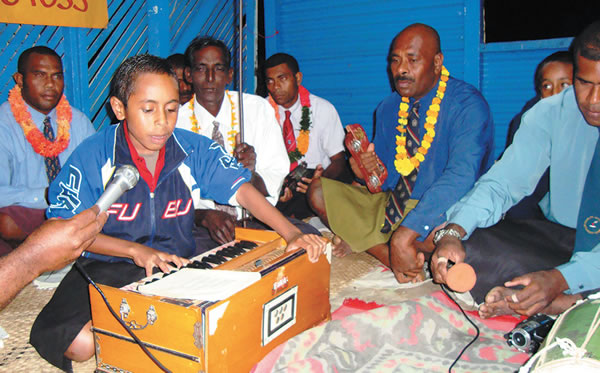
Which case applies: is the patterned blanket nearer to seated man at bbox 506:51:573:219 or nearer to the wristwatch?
the wristwatch

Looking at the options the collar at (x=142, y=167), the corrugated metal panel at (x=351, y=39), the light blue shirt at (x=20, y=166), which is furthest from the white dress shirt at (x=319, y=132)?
the collar at (x=142, y=167)

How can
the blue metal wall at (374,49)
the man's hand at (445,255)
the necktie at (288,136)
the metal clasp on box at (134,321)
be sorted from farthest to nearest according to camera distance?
the blue metal wall at (374,49) < the necktie at (288,136) < the man's hand at (445,255) < the metal clasp on box at (134,321)

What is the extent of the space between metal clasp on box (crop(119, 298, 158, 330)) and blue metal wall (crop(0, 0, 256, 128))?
3261mm

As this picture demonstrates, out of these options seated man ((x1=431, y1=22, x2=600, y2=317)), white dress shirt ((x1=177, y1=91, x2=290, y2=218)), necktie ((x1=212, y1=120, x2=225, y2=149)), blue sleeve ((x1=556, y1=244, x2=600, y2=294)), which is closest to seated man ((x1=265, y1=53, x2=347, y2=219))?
white dress shirt ((x1=177, y1=91, x2=290, y2=218))

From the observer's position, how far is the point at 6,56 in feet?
13.5

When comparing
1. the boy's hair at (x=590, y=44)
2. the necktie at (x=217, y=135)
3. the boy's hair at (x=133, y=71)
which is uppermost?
the boy's hair at (x=590, y=44)

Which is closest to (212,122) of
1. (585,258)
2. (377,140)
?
(377,140)

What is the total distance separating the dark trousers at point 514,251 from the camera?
2516mm

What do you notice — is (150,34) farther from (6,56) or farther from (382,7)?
(382,7)

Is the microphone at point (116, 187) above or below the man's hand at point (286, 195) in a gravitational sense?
above

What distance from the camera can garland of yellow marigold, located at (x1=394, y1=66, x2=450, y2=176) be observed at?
3.21 meters

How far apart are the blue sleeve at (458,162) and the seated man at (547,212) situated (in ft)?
0.44

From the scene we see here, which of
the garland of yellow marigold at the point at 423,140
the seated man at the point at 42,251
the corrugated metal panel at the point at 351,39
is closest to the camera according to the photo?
the seated man at the point at 42,251

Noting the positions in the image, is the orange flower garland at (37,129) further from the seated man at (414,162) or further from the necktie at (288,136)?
the seated man at (414,162)
